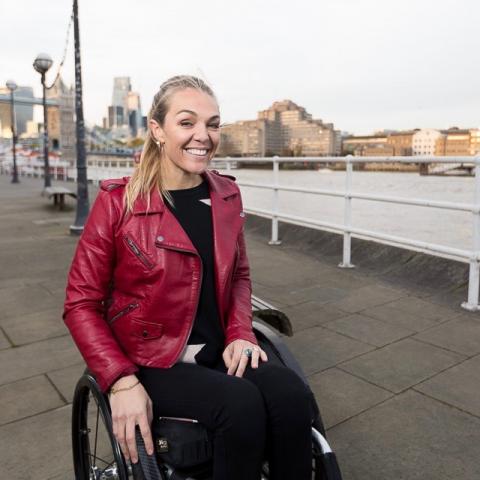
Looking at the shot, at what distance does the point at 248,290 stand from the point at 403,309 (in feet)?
8.21

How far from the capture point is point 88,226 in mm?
1683

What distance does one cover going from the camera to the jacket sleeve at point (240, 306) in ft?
5.78

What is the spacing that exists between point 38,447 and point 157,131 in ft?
4.99

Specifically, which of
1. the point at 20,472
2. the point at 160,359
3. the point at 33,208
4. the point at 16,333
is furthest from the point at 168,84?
the point at 33,208

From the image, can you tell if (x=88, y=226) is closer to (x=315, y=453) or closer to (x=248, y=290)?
(x=248, y=290)

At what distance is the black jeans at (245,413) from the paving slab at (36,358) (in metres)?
1.82

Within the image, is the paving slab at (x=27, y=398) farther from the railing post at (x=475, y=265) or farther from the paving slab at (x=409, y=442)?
the railing post at (x=475, y=265)

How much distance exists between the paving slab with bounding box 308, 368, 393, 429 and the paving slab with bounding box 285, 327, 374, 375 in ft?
0.41

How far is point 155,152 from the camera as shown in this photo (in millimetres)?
1825

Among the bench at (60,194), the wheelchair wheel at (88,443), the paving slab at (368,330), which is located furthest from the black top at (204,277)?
the bench at (60,194)

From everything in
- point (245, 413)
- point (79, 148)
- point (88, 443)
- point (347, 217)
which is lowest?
point (88, 443)

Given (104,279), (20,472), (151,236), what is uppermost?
(151,236)

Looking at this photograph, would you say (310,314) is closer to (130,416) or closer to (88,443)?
(88,443)

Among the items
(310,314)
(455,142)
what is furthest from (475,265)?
(455,142)
